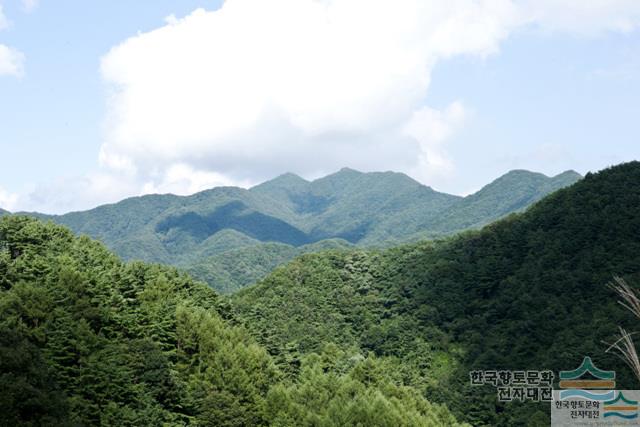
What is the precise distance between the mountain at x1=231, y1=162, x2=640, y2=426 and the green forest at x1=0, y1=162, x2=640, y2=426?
329 mm

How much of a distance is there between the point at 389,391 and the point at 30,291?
39089 mm

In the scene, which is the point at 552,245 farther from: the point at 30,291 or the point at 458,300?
the point at 30,291

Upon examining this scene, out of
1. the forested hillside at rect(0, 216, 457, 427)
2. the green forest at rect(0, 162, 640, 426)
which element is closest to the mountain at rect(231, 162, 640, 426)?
the green forest at rect(0, 162, 640, 426)

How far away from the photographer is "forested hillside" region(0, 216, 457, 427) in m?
35.0

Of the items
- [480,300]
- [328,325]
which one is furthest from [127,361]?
[480,300]

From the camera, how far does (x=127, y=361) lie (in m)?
44.0

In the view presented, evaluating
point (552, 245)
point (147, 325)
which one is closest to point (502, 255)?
point (552, 245)

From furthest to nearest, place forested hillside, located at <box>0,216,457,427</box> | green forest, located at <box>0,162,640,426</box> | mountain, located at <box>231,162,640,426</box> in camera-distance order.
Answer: mountain, located at <box>231,162,640,426</box> → green forest, located at <box>0,162,640,426</box> → forested hillside, located at <box>0,216,457,427</box>

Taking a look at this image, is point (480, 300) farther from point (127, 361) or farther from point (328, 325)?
point (127, 361)

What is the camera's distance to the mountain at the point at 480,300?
3671 inches

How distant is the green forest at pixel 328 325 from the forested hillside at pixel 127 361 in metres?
0.14

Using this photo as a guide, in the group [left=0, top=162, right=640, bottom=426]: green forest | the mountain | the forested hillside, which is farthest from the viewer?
the mountain

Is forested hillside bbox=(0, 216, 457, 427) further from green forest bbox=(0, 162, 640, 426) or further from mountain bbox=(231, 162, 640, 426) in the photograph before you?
mountain bbox=(231, 162, 640, 426)

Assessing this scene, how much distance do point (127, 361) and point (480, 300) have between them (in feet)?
284
